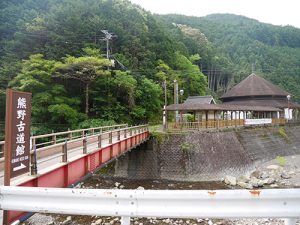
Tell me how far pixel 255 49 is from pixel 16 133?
3839 inches

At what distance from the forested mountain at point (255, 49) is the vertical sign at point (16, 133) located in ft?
221

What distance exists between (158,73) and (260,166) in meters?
20.4

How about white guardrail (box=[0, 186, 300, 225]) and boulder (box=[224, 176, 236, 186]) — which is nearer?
white guardrail (box=[0, 186, 300, 225])

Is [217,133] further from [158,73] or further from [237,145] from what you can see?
[158,73]

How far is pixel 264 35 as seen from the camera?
104750mm

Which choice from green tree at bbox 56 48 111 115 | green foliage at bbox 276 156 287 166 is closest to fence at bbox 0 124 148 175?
green tree at bbox 56 48 111 115

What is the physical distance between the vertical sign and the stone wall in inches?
695

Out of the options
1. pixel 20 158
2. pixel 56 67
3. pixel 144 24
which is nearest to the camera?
pixel 20 158

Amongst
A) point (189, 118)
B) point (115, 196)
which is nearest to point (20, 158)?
point (115, 196)

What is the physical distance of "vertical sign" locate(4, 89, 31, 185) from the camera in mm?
4383

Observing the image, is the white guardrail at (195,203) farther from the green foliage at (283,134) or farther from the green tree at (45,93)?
the green foliage at (283,134)

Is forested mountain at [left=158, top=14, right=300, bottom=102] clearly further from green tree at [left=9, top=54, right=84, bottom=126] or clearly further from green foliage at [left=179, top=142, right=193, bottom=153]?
green foliage at [left=179, top=142, right=193, bottom=153]

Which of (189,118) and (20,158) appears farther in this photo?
(189,118)

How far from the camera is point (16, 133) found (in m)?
4.61
